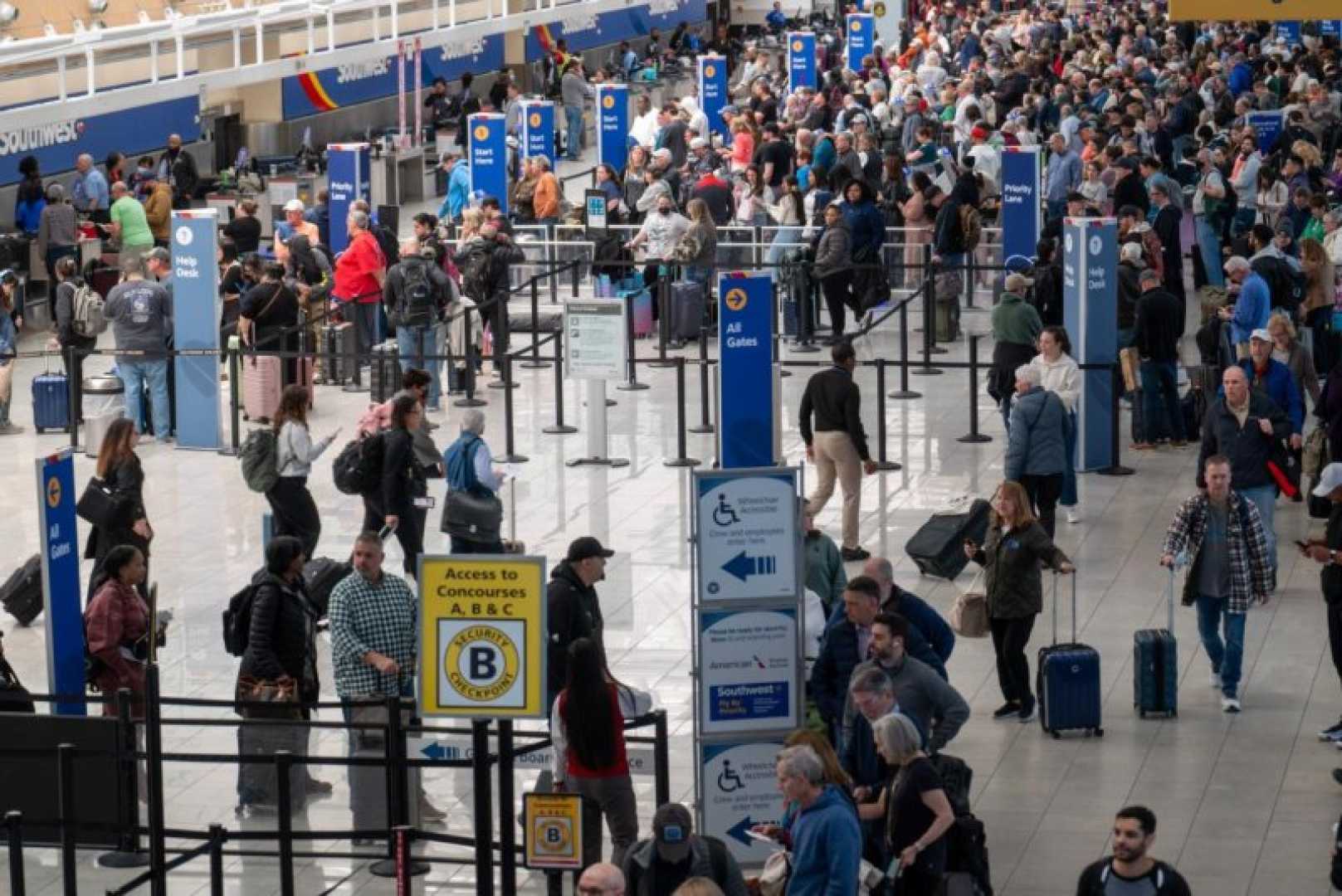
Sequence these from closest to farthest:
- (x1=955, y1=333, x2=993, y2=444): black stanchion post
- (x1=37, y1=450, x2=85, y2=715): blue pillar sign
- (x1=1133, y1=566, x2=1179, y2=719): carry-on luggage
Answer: (x1=37, y1=450, x2=85, y2=715): blue pillar sign → (x1=1133, y1=566, x2=1179, y2=719): carry-on luggage → (x1=955, y1=333, x2=993, y2=444): black stanchion post

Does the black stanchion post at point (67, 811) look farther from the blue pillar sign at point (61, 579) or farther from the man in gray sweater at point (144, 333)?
the man in gray sweater at point (144, 333)

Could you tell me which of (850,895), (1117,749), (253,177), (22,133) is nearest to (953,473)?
(1117,749)

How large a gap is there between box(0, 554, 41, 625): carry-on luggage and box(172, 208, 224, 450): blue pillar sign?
16.5ft

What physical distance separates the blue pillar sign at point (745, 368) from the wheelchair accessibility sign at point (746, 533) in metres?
6.97

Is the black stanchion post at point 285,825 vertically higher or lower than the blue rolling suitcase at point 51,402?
lower

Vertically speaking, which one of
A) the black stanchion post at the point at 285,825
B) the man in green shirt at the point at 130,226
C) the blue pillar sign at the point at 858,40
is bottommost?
the black stanchion post at the point at 285,825

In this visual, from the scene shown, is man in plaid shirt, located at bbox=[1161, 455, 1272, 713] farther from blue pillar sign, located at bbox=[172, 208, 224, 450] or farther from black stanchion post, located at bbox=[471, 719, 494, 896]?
blue pillar sign, located at bbox=[172, 208, 224, 450]

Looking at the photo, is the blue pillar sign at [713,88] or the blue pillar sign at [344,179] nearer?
the blue pillar sign at [344,179]

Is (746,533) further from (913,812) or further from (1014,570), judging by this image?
(1014,570)

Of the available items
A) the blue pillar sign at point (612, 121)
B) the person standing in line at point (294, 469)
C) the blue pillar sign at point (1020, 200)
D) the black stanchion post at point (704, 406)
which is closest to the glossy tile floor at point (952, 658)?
the black stanchion post at point (704, 406)

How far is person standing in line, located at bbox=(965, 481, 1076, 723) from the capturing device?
1309 centimetres

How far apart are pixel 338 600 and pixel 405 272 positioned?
9657mm

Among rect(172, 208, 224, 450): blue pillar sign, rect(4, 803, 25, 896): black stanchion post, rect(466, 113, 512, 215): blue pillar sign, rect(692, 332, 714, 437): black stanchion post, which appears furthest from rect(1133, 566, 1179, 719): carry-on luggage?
rect(466, 113, 512, 215): blue pillar sign

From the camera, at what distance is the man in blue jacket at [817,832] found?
9359 mm
